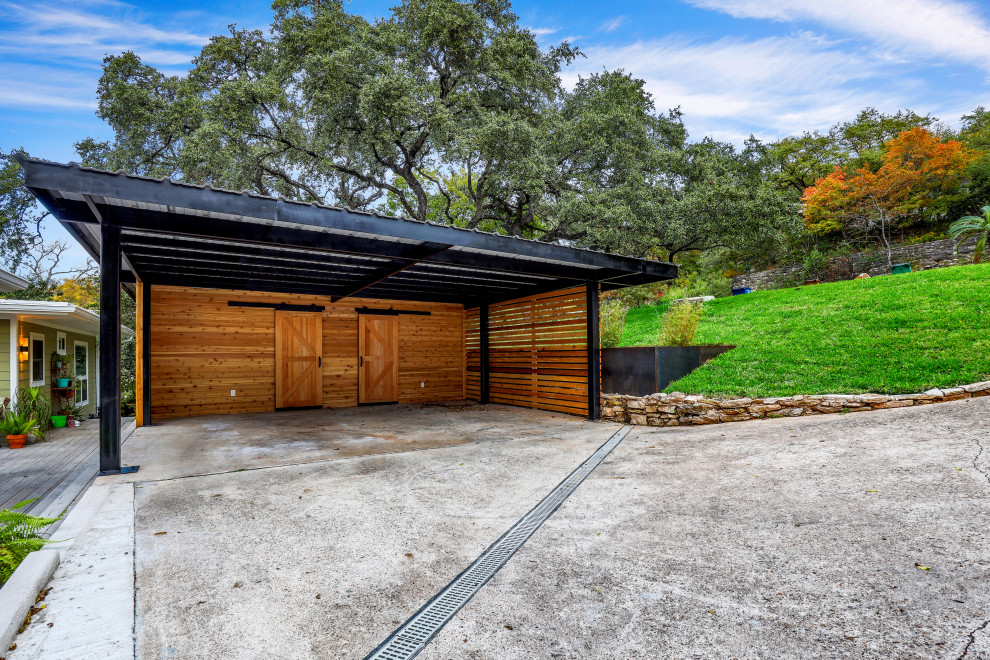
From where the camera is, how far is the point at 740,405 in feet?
18.6

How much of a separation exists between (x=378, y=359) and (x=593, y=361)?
4.61 meters

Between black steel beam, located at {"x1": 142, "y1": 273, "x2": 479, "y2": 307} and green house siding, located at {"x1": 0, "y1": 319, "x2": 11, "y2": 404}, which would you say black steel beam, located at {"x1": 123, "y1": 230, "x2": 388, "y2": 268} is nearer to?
black steel beam, located at {"x1": 142, "y1": 273, "x2": 479, "y2": 307}

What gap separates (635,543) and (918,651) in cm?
111

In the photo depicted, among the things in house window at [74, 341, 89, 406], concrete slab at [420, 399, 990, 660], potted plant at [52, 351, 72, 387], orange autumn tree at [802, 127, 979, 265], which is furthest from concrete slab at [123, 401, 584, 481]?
orange autumn tree at [802, 127, 979, 265]

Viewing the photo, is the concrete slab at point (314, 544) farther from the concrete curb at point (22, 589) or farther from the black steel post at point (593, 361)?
the black steel post at point (593, 361)

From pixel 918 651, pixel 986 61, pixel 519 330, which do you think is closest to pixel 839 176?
pixel 986 61

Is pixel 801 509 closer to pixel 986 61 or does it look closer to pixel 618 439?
pixel 618 439

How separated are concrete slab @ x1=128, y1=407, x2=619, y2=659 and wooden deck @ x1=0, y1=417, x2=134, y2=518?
2.07 feet

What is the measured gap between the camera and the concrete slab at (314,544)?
1693 mm

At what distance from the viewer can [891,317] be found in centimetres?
740

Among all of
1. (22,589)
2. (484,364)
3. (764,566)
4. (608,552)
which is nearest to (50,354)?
(484,364)

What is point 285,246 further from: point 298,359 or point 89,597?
point 298,359

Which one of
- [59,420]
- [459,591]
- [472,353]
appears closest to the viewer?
[459,591]

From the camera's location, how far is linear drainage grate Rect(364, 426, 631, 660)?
1581mm
